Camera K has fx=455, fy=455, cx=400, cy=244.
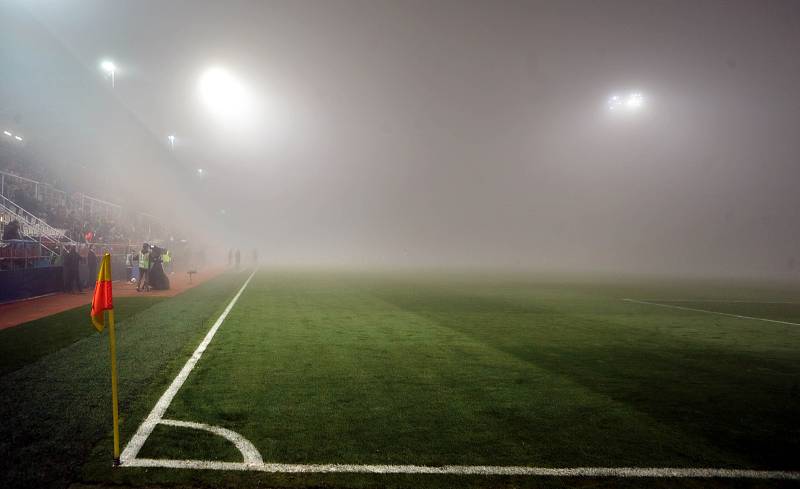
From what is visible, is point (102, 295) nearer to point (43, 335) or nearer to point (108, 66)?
point (43, 335)

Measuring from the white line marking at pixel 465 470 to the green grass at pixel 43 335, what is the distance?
165 inches

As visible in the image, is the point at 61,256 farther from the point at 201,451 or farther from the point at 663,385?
the point at 663,385

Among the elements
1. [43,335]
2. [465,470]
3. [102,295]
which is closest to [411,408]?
[465,470]

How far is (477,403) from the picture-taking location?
4992 millimetres

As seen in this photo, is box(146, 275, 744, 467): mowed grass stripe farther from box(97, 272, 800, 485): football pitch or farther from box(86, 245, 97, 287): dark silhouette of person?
box(86, 245, 97, 287): dark silhouette of person

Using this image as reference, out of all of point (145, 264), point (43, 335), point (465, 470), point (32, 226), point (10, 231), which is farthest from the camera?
point (32, 226)

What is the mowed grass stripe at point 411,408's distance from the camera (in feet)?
12.3

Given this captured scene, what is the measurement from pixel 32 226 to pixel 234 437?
68.3 feet

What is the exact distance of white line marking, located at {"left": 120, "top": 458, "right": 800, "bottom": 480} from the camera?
3369 mm

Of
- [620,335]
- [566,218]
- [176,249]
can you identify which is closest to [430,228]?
[566,218]

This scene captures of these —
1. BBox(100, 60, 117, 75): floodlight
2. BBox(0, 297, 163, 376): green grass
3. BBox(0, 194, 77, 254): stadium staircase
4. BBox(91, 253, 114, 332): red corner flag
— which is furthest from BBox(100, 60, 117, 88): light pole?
BBox(91, 253, 114, 332): red corner flag

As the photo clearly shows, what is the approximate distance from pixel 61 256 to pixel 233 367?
13.3 metres

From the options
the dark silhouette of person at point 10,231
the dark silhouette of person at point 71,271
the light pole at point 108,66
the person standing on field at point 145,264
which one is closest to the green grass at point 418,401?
the dark silhouette of person at point 71,271

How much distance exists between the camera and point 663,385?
594 cm
